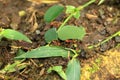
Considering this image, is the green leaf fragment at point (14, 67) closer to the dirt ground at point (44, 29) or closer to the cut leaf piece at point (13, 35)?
the dirt ground at point (44, 29)

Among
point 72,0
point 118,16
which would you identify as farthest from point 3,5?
point 118,16

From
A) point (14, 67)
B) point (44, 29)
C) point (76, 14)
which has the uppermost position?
point (76, 14)

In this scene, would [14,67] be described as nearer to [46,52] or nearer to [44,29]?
[46,52]

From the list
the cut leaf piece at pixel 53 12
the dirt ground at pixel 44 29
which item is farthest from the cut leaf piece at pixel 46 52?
the cut leaf piece at pixel 53 12

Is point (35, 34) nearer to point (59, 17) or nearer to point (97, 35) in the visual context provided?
point (59, 17)

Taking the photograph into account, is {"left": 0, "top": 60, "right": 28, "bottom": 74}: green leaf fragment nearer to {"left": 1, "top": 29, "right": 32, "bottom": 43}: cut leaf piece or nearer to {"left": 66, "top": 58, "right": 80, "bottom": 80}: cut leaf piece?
{"left": 1, "top": 29, "right": 32, "bottom": 43}: cut leaf piece

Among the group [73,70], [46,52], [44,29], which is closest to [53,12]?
[44,29]
